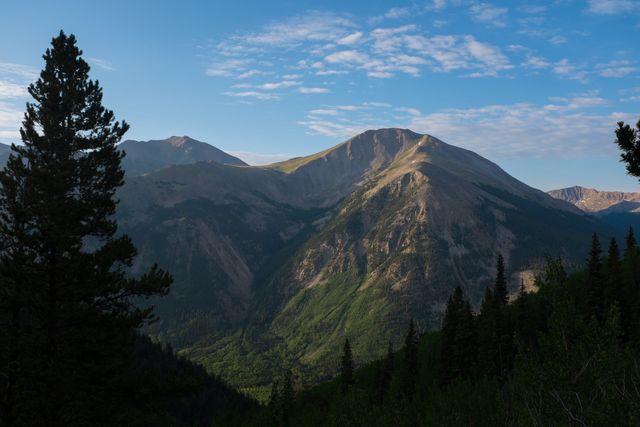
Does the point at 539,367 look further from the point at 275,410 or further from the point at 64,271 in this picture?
the point at 275,410

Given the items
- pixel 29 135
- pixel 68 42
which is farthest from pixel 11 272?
pixel 68 42

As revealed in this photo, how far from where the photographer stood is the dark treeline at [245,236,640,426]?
15.2m

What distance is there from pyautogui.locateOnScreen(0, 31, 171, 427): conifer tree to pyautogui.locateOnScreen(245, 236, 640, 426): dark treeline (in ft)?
59.8

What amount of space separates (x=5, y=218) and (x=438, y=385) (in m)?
93.6

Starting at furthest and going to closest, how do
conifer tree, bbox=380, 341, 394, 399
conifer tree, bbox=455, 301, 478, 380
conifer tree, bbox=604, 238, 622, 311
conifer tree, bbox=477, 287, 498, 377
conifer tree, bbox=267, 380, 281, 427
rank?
conifer tree, bbox=380, 341, 394, 399
conifer tree, bbox=455, 301, 478, 380
conifer tree, bbox=604, 238, 622, 311
conifer tree, bbox=477, 287, 498, 377
conifer tree, bbox=267, 380, 281, 427

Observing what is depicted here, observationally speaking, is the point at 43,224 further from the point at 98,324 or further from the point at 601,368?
the point at 601,368

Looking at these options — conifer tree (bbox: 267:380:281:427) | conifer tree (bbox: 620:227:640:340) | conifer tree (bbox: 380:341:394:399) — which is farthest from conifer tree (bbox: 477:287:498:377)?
conifer tree (bbox: 267:380:281:427)

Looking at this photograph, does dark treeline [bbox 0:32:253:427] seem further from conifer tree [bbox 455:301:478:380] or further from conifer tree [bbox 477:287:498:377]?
conifer tree [bbox 455:301:478:380]

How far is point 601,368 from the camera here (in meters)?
16.3

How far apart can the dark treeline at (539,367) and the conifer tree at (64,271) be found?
18242 millimetres

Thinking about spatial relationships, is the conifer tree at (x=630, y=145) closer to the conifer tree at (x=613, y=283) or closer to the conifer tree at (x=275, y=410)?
the conifer tree at (x=275, y=410)

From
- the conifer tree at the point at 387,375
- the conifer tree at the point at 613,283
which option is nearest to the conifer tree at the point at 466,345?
the conifer tree at the point at 387,375

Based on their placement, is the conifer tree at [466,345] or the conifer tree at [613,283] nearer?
the conifer tree at [613,283]

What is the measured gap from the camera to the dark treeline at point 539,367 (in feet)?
49.8
